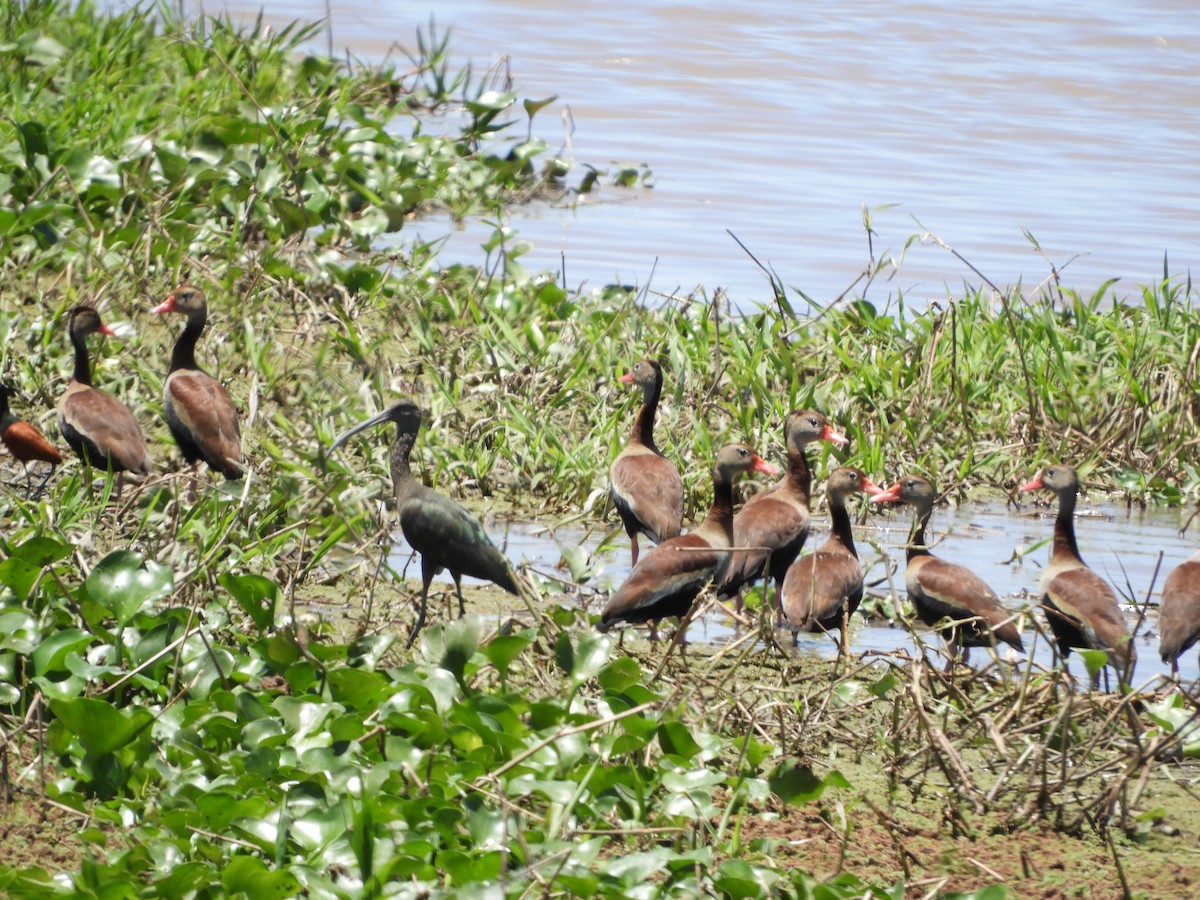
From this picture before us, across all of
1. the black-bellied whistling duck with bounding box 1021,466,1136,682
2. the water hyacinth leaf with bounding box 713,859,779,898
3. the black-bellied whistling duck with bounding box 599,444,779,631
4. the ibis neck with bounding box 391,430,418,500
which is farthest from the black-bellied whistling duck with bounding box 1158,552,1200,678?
the ibis neck with bounding box 391,430,418,500

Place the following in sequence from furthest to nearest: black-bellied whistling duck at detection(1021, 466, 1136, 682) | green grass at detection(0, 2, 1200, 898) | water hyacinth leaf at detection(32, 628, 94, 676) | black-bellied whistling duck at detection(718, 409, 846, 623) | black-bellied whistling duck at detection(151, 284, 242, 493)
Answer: black-bellied whistling duck at detection(151, 284, 242, 493), black-bellied whistling duck at detection(718, 409, 846, 623), black-bellied whistling duck at detection(1021, 466, 1136, 682), water hyacinth leaf at detection(32, 628, 94, 676), green grass at detection(0, 2, 1200, 898)

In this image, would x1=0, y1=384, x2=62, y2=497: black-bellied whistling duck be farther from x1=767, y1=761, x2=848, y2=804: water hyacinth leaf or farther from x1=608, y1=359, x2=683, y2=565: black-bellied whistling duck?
x1=767, y1=761, x2=848, y2=804: water hyacinth leaf

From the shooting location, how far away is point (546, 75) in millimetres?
17594

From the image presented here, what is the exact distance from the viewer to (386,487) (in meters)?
7.45

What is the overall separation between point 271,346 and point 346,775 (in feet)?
15.6

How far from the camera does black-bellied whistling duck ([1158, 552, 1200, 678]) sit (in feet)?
20.1

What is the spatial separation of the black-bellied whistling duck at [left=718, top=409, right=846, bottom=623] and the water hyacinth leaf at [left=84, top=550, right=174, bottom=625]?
2.45 m

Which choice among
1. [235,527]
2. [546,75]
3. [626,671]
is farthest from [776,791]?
[546,75]

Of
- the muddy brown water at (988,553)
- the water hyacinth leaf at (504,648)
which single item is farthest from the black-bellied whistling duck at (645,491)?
the water hyacinth leaf at (504,648)

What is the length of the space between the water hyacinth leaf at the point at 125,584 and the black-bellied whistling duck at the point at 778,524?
245 cm

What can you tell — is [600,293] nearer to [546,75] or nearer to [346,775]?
[346,775]

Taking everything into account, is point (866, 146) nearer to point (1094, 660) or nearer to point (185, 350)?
point (185, 350)

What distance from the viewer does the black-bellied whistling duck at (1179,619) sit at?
6125mm

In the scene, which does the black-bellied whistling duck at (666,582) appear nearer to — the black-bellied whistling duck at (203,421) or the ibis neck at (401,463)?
the ibis neck at (401,463)
